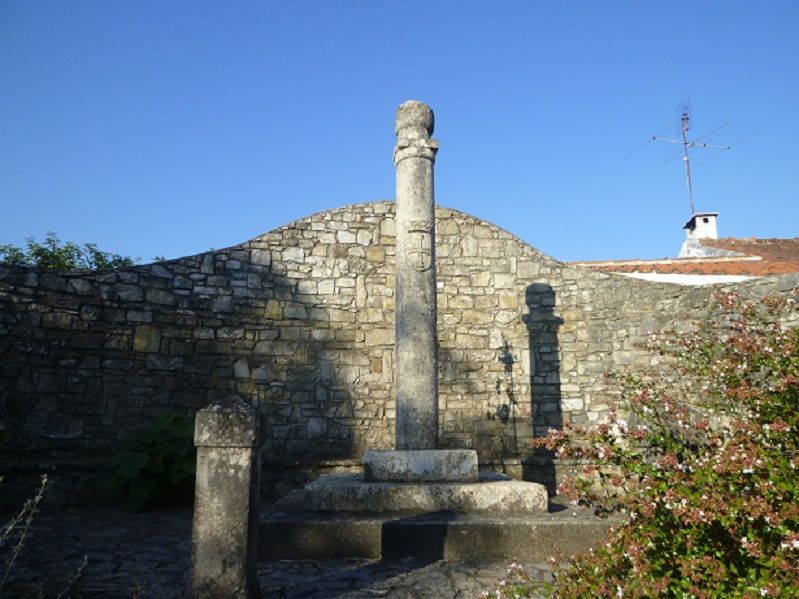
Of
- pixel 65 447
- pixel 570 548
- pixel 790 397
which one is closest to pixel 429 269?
pixel 570 548

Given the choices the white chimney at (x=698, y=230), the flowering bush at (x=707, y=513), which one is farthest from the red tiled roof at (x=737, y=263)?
the flowering bush at (x=707, y=513)

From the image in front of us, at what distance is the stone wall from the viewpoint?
7184mm

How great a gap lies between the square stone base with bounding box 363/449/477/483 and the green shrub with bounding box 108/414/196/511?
9.11 ft

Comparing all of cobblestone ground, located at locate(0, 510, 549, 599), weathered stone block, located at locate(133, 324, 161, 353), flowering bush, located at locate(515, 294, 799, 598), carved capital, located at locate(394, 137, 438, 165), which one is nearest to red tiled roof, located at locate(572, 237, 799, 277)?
carved capital, located at locate(394, 137, 438, 165)

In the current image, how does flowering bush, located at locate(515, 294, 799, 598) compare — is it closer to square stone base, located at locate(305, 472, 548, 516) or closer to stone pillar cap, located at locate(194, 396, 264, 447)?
stone pillar cap, located at locate(194, 396, 264, 447)

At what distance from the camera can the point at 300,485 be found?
784cm

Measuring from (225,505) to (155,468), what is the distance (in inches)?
163

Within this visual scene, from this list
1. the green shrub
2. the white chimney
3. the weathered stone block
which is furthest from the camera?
the white chimney

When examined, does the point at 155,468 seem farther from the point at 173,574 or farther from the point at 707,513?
the point at 707,513

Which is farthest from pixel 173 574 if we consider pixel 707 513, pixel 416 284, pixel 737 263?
pixel 737 263

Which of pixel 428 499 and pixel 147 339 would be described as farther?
pixel 147 339

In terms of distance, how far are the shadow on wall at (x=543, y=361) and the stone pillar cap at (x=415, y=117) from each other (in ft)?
13.2

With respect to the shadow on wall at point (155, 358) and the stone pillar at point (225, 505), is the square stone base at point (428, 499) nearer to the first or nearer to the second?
the stone pillar at point (225, 505)

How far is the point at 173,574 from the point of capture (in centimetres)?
396
